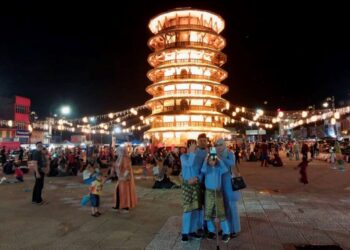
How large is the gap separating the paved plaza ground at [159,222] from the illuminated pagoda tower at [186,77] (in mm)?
32814

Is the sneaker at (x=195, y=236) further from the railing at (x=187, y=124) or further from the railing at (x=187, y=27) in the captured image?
the railing at (x=187, y=27)

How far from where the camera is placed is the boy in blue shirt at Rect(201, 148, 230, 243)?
586 centimetres

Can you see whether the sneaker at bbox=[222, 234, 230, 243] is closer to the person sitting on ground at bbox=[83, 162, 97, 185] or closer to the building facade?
the person sitting on ground at bbox=[83, 162, 97, 185]

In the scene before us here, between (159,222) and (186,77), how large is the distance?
38163mm

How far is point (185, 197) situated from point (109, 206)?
4.21 meters

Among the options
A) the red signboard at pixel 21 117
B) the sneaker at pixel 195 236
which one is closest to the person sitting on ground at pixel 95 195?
the sneaker at pixel 195 236

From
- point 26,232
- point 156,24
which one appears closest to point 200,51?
point 156,24

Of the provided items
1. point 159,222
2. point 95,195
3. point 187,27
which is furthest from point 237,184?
point 187,27

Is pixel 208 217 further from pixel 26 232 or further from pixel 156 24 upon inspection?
pixel 156 24

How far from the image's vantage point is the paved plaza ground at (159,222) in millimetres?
6012

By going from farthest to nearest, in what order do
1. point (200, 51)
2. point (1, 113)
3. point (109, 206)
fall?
point (1, 113) < point (200, 51) < point (109, 206)

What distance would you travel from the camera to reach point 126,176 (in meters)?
8.86

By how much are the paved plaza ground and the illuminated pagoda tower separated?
108 ft

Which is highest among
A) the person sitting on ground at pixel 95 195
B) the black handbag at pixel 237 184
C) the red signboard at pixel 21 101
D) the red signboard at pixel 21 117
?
the red signboard at pixel 21 101
